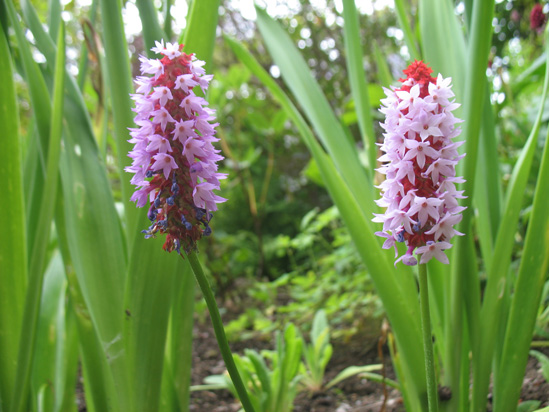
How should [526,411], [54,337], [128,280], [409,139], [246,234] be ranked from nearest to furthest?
[409,139], [128,280], [526,411], [54,337], [246,234]

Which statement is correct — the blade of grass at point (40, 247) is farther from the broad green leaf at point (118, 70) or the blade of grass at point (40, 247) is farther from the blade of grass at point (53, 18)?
the blade of grass at point (53, 18)

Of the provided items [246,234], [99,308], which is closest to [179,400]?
[99,308]

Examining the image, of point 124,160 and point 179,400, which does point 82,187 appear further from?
point 179,400

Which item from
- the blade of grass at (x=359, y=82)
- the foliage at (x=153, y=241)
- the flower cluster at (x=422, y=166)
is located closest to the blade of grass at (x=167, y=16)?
the foliage at (x=153, y=241)

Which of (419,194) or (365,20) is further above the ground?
(365,20)

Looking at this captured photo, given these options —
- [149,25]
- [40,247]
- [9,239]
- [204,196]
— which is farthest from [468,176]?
[9,239]

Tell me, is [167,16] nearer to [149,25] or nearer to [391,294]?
[149,25]
